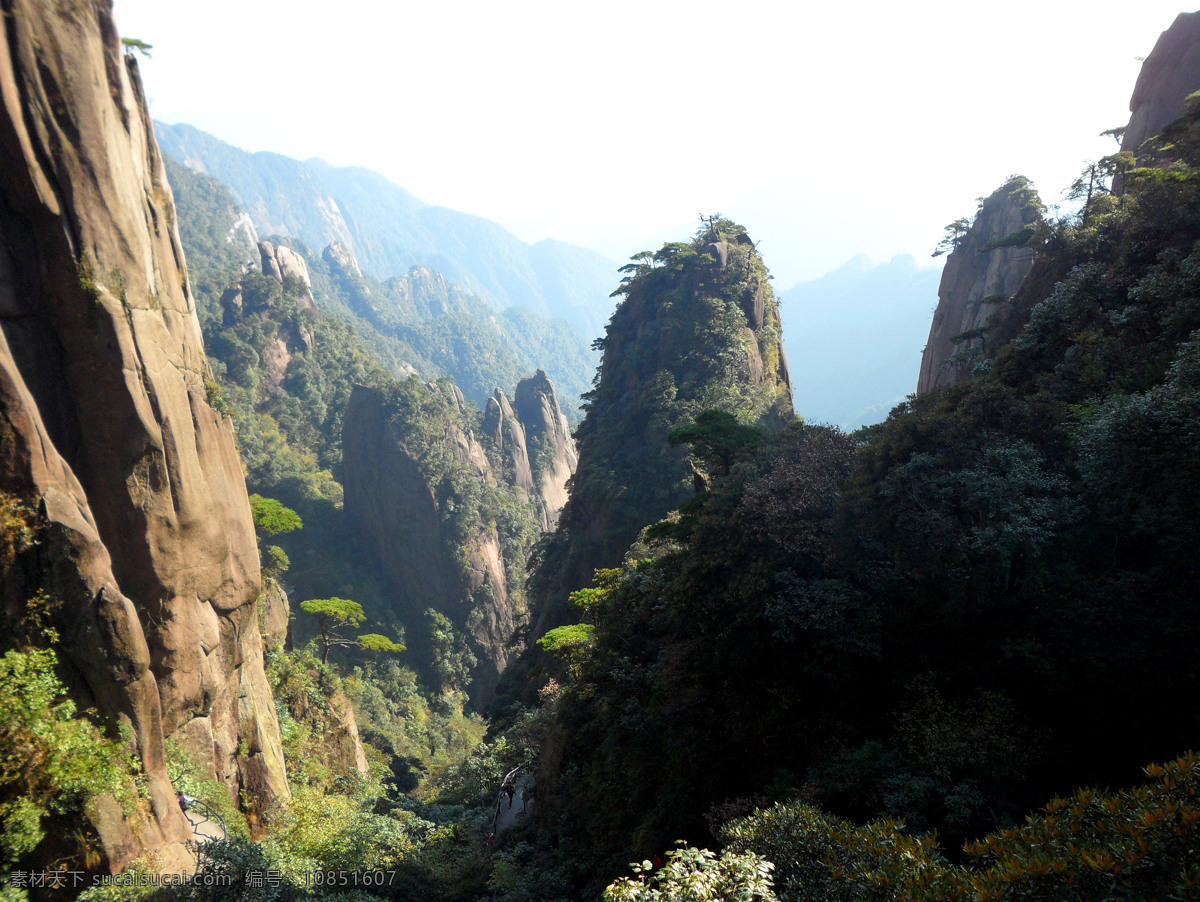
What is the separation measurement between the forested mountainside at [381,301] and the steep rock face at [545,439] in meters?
38.1

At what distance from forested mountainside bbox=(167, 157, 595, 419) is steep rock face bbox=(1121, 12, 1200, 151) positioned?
274 feet

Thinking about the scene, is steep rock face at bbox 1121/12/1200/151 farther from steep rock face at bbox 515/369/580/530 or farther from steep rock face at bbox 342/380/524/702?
steep rock face at bbox 515/369/580/530

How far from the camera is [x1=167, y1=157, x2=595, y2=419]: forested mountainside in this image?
4011 inches

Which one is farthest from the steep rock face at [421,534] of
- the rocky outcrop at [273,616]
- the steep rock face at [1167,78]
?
the steep rock face at [1167,78]

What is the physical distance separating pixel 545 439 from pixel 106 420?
70152mm

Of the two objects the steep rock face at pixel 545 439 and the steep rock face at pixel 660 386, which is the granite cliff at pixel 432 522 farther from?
the steep rock face at pixel 545 439

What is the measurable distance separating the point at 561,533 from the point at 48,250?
31447 millimetres

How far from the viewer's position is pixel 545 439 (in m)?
82.1

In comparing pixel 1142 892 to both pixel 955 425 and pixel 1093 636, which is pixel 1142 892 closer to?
pixel 1093 636

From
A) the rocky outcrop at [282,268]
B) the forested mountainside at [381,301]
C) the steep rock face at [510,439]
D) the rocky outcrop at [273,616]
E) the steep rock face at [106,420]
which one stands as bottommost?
the rocky outcrop at [273,616]

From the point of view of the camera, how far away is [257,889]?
9.40 metres

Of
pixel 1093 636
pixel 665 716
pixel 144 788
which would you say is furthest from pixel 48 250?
pixel 1093 636

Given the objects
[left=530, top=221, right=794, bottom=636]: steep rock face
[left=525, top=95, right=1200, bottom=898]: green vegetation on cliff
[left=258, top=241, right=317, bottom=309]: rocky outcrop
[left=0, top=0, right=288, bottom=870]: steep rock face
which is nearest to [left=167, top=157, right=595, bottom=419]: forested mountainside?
[left=258, top=241, right=317, bottom=309]: rocky outcrop

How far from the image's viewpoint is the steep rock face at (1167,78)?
22.4 meters
